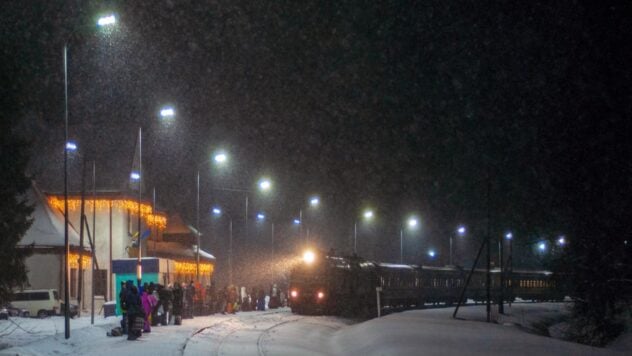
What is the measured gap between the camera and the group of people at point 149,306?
24.3 metres

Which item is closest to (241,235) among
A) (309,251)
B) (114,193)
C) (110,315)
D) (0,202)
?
(114,193)

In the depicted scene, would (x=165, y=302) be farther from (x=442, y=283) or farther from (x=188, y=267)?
(x=442, y=283)

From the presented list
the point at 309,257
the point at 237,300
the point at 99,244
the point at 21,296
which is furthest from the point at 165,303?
the point at 99,244

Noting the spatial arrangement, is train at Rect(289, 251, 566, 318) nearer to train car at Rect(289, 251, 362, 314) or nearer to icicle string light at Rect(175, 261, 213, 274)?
train car at Rect(289, 251, 362, 314)

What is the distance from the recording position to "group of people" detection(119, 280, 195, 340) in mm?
24266

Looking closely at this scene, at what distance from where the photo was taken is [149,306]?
93.9 ft

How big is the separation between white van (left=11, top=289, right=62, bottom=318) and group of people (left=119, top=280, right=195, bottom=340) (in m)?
9.79

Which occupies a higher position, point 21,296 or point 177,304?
point 177,304

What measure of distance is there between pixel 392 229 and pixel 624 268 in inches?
2844

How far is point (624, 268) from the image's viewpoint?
1150 inches

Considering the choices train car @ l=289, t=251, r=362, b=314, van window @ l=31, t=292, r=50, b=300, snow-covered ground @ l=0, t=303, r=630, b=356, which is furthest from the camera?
train car @ l=289, t=251, r=362, b=314

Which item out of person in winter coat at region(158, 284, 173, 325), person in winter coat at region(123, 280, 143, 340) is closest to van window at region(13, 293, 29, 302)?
person in winter coat at region(158, 284, 173, 325)

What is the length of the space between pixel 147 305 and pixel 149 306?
1.27ft

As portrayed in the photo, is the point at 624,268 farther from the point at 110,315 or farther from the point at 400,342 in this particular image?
the point at 110,315
